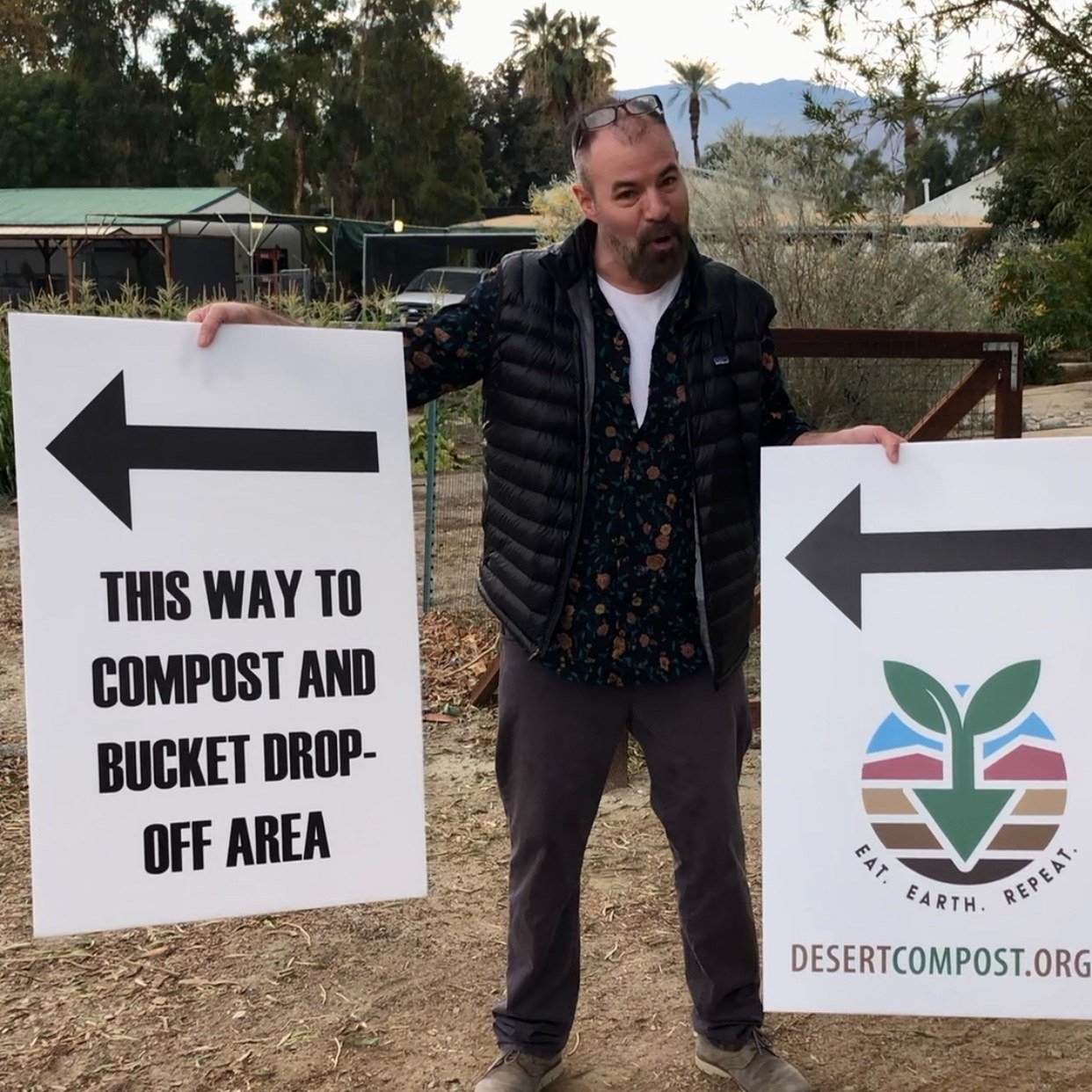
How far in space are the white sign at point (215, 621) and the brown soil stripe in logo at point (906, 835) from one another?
90 cm

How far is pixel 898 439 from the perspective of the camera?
262 cm

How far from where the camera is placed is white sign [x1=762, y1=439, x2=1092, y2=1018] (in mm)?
2592

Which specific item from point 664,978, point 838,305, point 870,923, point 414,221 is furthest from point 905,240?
point 414,221

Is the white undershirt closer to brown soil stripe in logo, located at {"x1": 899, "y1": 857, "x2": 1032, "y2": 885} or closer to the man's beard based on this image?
the man's beard

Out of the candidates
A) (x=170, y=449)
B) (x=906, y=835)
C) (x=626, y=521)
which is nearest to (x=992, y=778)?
(x=906, y=835)

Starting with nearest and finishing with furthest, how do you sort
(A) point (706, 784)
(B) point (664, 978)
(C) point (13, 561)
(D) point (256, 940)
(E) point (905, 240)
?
(A) point (706, 784)
(B) point (664, 978)
(D) point (256, 940)
(C) point (13, 561)
(E) point (905, 240)

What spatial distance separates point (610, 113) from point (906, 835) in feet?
4.98

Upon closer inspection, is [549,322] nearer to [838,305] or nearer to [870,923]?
[870,923]

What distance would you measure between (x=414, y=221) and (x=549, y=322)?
47562 mm

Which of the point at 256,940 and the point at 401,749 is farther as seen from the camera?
the point at 256,940

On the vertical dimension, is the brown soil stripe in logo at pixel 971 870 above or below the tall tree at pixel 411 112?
below

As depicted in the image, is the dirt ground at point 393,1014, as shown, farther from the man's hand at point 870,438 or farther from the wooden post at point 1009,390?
the wooden post at point 1009,390

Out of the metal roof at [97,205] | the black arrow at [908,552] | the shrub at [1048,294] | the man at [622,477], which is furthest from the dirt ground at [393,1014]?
the metal roof at [97,205]

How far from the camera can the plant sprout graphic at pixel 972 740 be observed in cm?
260
